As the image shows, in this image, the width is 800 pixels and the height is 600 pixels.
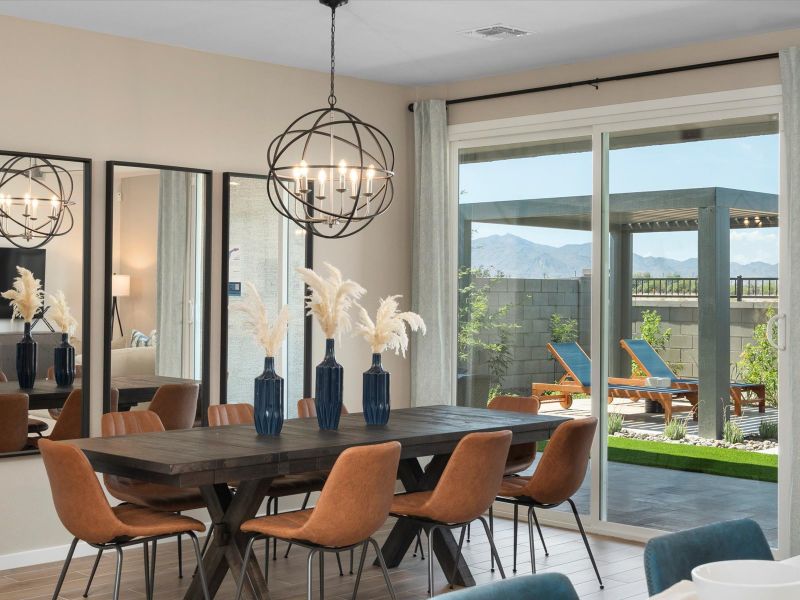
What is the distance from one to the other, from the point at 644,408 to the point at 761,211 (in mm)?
Result: 1366

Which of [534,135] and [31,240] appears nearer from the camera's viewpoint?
[31,240]

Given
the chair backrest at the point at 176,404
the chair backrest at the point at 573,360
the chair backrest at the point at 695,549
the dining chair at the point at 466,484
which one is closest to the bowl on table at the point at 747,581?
the chair backrest at the point at 695,549

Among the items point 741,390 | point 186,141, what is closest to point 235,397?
point 186,141

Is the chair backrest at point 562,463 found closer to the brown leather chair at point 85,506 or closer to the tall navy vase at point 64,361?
the brown leather chair at point 85,506

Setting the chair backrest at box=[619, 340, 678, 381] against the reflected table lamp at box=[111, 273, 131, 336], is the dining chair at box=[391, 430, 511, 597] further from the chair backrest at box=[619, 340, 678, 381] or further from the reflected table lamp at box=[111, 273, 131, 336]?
the reflected table lamp at box=[111, 273, 131, 336]

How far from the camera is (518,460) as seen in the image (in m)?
5.63

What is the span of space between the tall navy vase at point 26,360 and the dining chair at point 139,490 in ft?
2.93

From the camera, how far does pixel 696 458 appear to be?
233 inches

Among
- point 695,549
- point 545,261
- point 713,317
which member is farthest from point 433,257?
point 695,549

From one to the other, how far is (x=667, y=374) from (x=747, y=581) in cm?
457

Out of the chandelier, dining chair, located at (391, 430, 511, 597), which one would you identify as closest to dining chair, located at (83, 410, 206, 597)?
dining chair, located at (391, 430, 511, 597)

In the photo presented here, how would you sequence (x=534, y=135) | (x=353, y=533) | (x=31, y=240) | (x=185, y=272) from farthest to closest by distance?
(x=534, y=135) → (x=185, y=272) → (x=31, y=240) → (x=353, y=533)

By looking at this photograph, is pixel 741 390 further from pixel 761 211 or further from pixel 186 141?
pixel 186 141

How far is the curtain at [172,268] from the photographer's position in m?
5.95
